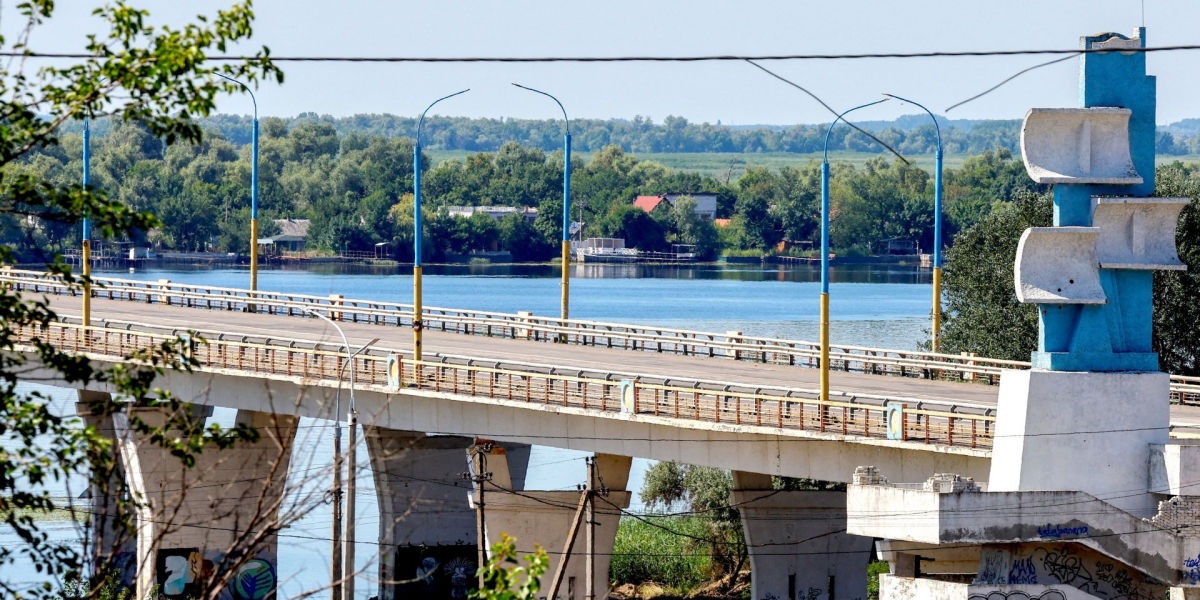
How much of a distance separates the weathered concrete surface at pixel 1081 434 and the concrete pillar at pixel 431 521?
84.6 ft

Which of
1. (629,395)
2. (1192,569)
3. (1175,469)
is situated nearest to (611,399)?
(629,395)

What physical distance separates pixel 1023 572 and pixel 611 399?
12.3 metres

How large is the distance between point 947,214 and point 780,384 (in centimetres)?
14355

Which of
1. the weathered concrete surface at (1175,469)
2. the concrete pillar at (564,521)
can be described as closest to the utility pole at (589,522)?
the concrete pillar at (564,521)

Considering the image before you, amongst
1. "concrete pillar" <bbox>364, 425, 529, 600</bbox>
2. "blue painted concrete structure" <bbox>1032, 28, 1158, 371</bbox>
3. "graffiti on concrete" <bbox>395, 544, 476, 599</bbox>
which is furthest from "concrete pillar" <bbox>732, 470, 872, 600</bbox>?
"blue painted concrete structure" <bbox>1032, 28, 1158, 371</bbox>

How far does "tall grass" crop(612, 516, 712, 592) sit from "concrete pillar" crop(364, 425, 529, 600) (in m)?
5.60

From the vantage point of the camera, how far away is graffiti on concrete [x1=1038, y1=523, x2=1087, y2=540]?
31.6 metres

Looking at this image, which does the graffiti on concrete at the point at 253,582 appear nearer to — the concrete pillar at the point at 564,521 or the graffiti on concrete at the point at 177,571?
the graffiti on concrete at the point at 177,571

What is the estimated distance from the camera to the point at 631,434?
41875 millimetres

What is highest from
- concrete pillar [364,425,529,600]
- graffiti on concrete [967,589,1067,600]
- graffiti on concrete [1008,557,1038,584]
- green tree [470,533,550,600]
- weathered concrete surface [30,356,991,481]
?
green tree [470,533,550,600]

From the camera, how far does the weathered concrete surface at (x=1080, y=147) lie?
32906 mm

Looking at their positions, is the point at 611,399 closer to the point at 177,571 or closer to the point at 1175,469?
the point at 1175,469

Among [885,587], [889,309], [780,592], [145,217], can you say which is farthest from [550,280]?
[145,217]

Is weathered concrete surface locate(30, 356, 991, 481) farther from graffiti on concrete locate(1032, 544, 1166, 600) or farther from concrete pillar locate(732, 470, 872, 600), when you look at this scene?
concrete pillar locate(732, 470, 872, 600)
